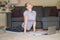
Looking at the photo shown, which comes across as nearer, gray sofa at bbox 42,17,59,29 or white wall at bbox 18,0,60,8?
gray sofa at bbox 42,17,59,29

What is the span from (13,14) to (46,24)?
136cm

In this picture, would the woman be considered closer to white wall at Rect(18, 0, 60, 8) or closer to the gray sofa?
the gray sofa

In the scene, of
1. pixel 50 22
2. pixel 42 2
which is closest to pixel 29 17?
pixel 50 22

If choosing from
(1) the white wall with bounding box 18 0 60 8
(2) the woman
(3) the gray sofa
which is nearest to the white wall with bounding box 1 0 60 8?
(1) the white wall with bounding box 18 0 60 8

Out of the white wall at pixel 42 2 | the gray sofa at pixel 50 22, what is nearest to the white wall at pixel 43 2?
the white wall at pixel 42 2

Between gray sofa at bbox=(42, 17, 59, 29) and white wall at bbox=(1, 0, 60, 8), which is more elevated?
white wall at bbox=(1, 0, 60, 8)

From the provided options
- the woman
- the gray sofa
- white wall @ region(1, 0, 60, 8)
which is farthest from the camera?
white wall @ region(1, 0, 60, 8)

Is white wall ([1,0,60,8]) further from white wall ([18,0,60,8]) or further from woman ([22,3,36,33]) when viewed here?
woman ([22,3,36,33])

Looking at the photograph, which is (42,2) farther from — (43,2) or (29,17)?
(29,17)

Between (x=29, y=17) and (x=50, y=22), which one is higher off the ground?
(x=29, y=17)

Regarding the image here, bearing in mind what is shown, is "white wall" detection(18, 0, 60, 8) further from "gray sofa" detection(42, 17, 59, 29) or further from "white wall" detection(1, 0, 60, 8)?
"gray sofa" detection(42, 17, 59, 29)

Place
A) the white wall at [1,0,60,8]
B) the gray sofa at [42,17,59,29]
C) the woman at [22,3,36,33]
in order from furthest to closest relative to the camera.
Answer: the white wall at [1,0,60,8] < the gray sofa at [42,17,59,29] < the woman at [22,3,36,33]


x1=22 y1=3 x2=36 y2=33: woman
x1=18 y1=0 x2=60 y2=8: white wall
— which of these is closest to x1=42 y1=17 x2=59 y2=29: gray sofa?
x1=22 y1=3 x2=36 y2=33: woman

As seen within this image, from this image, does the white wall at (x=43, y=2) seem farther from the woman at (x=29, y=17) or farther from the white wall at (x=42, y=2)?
the woman at (x=29, y=17)
